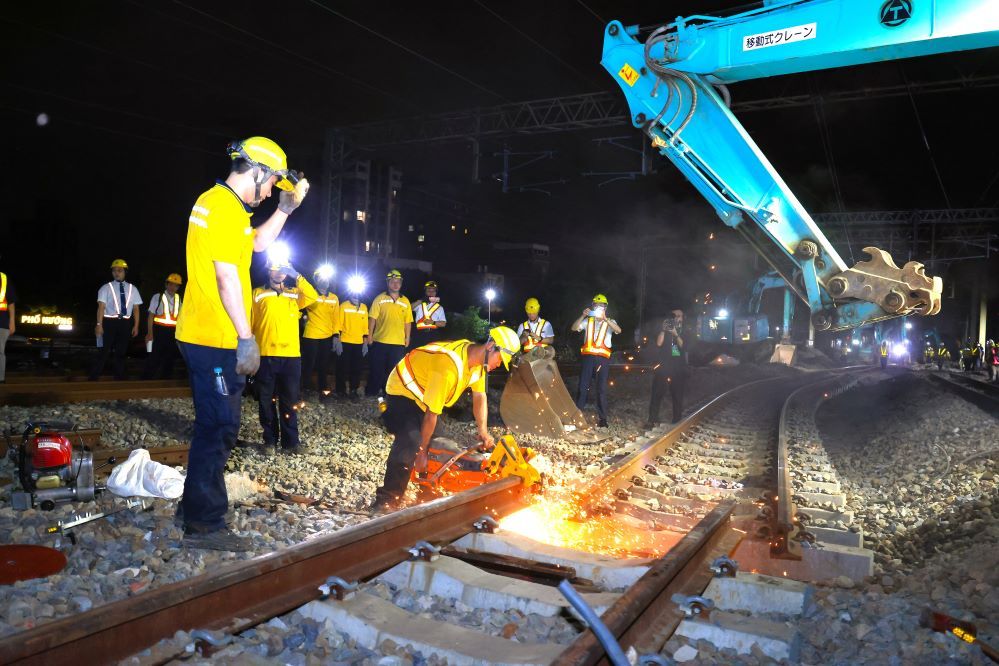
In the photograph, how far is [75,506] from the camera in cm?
466

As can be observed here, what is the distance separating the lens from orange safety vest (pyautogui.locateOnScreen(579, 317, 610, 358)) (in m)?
10.6

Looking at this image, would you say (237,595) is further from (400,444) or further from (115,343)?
(115,343)

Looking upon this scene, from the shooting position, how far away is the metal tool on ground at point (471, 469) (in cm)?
550

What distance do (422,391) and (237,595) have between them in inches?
95.0

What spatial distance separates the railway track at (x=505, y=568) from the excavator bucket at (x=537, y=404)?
8.09 ft

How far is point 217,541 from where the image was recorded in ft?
Result: 12.9

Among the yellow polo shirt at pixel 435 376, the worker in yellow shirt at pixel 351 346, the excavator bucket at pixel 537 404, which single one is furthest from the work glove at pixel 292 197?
the worker in yellow shirt at pixel 351 346

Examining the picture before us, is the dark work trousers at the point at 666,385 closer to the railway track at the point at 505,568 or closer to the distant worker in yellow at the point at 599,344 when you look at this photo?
the distant worker in yellow at the point at 599,344

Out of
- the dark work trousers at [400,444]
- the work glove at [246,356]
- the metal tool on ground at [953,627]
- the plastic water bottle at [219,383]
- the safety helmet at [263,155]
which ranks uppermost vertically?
the safety helmet at [263,155]

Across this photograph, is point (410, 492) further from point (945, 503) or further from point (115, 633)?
point (945, 503)

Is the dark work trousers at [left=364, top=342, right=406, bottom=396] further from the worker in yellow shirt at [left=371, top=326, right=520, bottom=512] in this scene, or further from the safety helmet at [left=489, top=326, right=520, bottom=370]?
the safety helmet at [left=489, top=326, right=520, bottom=370]

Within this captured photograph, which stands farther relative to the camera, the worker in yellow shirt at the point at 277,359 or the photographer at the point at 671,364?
the photographer at the point at 671,364

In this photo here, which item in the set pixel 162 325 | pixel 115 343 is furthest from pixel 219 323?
pixel 115 343

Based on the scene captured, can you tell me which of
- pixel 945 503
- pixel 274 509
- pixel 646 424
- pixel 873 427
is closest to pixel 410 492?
pixel 274 509
